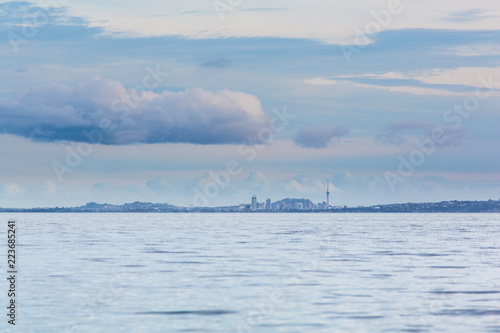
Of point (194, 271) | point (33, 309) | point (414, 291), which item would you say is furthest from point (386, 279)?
point (33, 309)

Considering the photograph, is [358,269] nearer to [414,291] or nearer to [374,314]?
[414,291]

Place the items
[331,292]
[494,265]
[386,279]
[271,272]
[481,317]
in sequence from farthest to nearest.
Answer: [494,265] < [271,272] < [386,279] < [331,292] < [481,317]

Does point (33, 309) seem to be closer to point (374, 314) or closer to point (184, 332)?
point (184, 332)

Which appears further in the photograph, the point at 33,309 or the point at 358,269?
the point at 358,269

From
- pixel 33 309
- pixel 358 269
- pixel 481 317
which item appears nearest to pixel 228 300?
pixel 33 309

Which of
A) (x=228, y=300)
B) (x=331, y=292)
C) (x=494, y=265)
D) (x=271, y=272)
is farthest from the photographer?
(x=494, y=265)

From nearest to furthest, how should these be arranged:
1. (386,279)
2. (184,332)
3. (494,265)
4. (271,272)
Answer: (184,332) < (386,279) < (271,272) < (494,265)

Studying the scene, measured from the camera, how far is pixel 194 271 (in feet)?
191

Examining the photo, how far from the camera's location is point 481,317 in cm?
3759

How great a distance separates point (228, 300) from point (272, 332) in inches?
355

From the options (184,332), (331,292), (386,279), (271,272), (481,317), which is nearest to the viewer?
(184,332)

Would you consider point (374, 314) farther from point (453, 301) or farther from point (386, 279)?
Result: point (386, 279)

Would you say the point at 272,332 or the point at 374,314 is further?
the point at 374,314

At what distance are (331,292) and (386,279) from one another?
836cm
